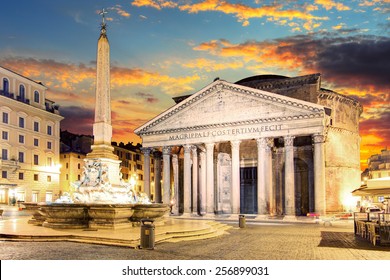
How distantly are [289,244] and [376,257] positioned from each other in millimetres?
4191

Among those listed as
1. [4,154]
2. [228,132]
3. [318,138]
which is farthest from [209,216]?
[4,154]

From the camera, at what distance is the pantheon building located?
1414 inches

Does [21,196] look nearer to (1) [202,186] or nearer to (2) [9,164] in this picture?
(2) [9,164]

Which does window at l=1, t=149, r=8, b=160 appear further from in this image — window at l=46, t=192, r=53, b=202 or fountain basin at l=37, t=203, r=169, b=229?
fountain basin at l=37, t=203, r=169, b=229

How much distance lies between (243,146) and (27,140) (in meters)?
25.4

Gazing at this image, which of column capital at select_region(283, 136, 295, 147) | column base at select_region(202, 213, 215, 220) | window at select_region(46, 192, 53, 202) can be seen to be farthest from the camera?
window at select_region(46, 192, 53, 202)

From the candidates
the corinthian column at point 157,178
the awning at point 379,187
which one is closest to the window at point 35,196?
the corinthian column at point 157,178

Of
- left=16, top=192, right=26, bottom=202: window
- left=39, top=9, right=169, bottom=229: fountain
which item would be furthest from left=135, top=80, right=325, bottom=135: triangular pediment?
left=39, top=9, right=169, bottom=229: fountain

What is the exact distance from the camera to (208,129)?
3981 centimetres

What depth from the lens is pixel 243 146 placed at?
152 feet

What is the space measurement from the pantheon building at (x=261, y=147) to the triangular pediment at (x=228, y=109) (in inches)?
3.3

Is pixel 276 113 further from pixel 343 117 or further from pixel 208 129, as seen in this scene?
pixel 343 117

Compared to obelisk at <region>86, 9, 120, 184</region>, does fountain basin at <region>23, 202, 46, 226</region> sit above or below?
below

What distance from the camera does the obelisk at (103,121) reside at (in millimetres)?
20359
